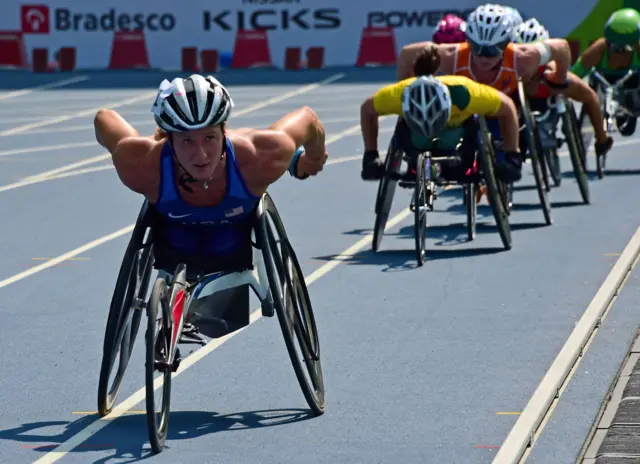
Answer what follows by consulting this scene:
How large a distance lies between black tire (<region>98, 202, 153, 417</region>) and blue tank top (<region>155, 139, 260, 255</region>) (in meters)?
0.16

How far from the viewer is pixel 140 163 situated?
8047 millimetres

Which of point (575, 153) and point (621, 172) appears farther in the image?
point (621, 172)

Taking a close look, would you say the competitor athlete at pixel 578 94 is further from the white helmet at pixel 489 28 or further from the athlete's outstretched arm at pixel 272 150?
the athlete's outstretched arm at pixel 272 150

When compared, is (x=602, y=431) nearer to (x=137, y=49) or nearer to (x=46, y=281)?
(x=46, y=281)

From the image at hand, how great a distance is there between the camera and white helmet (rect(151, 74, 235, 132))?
25.4 feet

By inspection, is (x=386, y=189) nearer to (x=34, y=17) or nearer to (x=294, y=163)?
(x=294, y=163)

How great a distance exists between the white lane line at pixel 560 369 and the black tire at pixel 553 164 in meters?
4.56

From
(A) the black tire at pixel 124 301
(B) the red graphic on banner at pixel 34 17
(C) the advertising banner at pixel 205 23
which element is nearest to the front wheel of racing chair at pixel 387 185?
(A) the black tire at pixel 124 301

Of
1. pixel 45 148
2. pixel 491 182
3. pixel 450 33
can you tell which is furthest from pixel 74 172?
pixel 491 182

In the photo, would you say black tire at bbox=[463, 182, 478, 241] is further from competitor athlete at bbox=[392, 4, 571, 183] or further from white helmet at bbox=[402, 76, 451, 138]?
white helmet at bbox=[402, 76, 451, 138]

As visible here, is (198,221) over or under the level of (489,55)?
over

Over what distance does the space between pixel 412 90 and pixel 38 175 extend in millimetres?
7896

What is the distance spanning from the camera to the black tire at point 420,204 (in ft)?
44.5

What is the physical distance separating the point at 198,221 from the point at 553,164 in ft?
35.9
